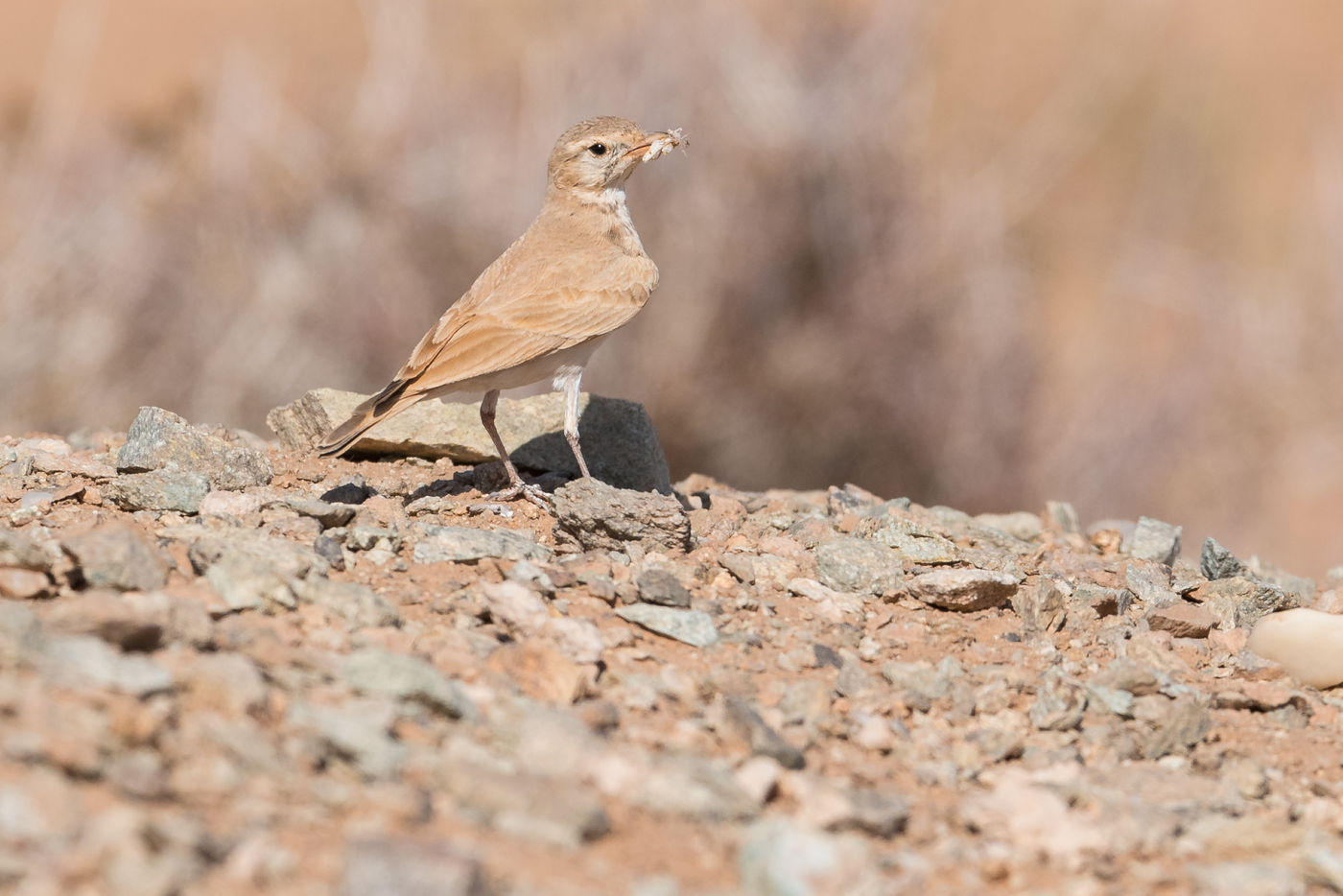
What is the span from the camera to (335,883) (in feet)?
8.20

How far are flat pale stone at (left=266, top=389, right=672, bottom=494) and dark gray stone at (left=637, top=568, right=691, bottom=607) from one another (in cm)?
179

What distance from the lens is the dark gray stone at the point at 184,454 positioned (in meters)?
5.21

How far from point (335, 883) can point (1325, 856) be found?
2160 millimetres

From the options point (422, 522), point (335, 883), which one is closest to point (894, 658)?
point (422, 522)

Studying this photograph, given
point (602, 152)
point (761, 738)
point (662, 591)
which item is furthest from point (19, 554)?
point (602, 152)

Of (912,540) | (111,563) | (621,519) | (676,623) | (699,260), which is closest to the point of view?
(111,563)

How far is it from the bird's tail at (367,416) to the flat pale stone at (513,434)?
0.59 m

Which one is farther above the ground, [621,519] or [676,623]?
[621,519]

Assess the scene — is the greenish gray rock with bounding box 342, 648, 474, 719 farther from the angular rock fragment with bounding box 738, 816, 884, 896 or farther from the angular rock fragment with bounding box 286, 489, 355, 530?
the angular rock fragment with bounding box 286, 489, 355, 530

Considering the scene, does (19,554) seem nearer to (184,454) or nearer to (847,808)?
(184,454)

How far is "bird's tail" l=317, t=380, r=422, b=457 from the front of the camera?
17.1 ft

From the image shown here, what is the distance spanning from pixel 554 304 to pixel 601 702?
2.59 m

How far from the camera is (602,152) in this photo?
6.49 metres

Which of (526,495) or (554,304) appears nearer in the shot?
(526,495)
